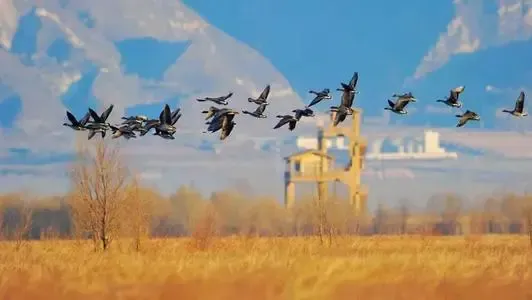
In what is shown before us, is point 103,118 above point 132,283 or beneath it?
above

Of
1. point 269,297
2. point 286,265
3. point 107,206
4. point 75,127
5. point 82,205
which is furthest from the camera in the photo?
point 82,205

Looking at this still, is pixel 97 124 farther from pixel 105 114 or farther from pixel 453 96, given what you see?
pixel 453 96

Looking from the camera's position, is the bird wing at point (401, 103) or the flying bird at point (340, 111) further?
the bird wing at point (401, 103)

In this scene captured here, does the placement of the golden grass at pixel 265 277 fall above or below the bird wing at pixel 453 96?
below

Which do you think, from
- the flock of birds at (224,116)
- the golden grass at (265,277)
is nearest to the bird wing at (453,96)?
the flock of birds at (224,116)

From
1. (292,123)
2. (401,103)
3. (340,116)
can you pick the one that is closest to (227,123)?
(292,123)

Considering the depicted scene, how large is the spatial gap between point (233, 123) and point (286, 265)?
646cm

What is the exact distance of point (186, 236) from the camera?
32594 millimetres

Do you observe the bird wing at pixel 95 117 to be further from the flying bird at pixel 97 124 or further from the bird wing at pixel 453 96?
the bird wing at pixel 453 96

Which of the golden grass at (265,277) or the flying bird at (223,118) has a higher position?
the flying bird at (223,118)

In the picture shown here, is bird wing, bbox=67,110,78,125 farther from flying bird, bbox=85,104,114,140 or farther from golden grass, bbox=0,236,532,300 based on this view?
golden grass, bbox=0,236,532,300

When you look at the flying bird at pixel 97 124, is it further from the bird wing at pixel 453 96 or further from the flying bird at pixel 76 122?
the bird wing at pixel 453 96

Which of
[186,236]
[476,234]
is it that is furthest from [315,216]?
[476,234]

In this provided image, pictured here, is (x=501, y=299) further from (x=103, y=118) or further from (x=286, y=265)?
(x=103, y=118)
